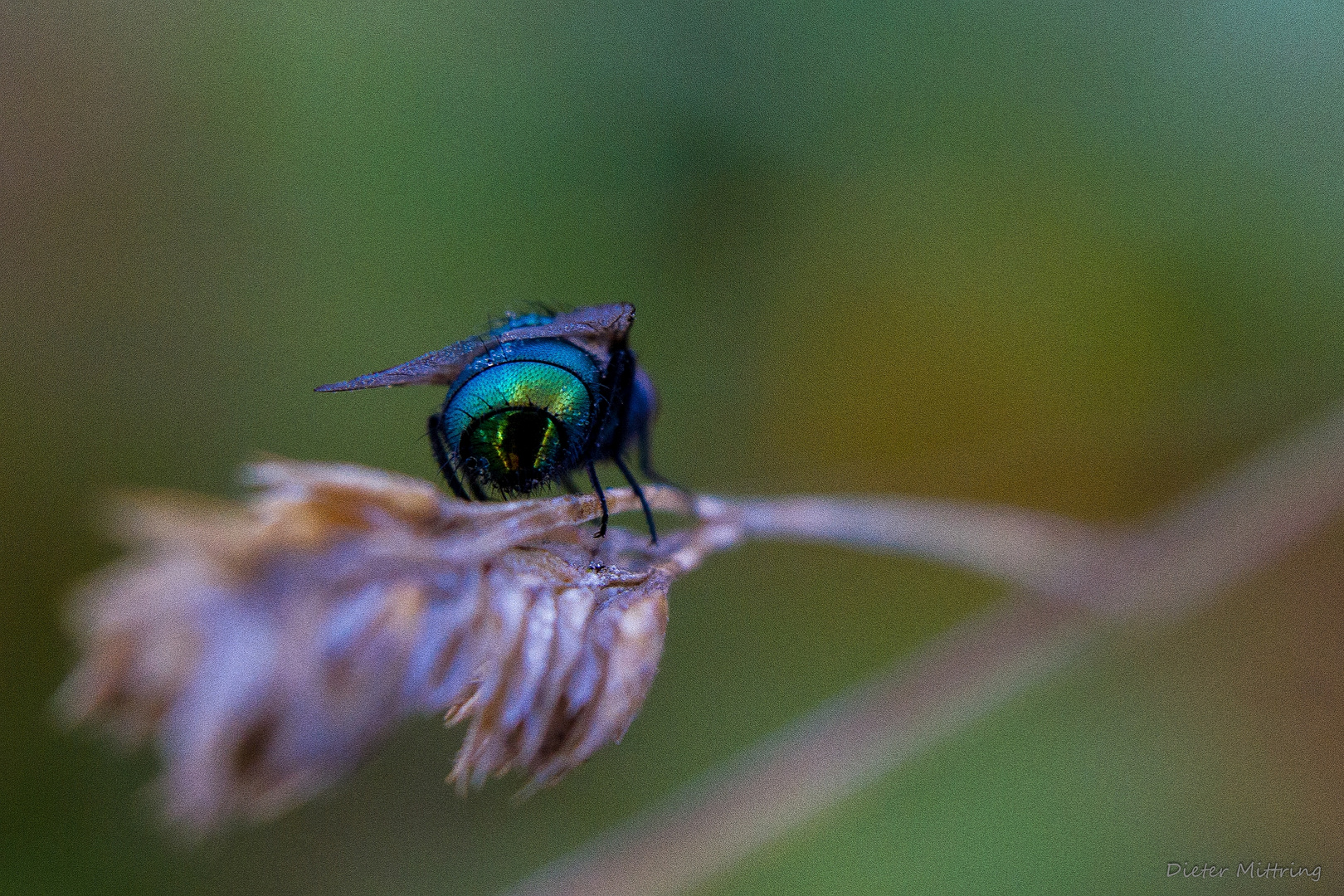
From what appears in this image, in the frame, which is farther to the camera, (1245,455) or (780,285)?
(780,285)

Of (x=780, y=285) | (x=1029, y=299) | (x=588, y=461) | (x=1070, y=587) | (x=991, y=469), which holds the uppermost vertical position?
(x=780, y=285)

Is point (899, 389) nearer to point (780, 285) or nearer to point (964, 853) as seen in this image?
point (780, 285)

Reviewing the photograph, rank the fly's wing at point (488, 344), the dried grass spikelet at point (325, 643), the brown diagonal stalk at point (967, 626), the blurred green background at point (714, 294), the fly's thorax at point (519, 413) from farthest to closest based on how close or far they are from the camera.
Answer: the blurred green background at point (714, 294) < the brown diagonal stalk at point (967, 626) < the fly's thorax at point (519, 413) < the fly's wing at point (488, 344) < the dried grass spikelet at point (325, 643)

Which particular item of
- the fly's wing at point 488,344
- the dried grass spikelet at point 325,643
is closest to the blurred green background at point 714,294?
the fly's wing at point 488,344

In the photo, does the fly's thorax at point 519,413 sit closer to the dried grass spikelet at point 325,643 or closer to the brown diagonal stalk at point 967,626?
the brown diagonal stalk at point 967,626

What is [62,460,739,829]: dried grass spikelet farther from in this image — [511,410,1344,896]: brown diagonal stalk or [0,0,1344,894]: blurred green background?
[0,0,1344,894]: blurred green background

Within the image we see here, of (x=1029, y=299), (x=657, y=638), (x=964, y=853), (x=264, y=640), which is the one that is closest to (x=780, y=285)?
(x=1029, y=299)

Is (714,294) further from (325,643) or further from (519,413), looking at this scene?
(325,643)
